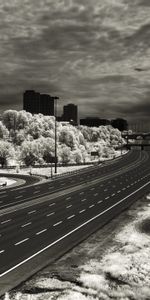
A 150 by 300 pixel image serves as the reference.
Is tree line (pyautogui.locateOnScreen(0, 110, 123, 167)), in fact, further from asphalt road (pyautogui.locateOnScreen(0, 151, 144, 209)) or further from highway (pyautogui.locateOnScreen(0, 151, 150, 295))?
highway (pyautogui.locateOnScreen(0, 151, 150, 295))

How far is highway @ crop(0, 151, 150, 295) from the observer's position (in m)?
28.5

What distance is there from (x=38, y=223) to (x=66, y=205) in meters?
11.2

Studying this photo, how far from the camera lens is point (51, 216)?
42719mm

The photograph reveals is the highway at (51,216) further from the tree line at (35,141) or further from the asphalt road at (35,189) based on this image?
the tree line at (35,141)

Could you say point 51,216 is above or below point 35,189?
below

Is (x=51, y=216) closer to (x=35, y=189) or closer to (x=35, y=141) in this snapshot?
(x=35, y=189)

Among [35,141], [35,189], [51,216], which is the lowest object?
[51,216]

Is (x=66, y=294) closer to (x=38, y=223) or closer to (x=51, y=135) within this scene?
(x=38, y=223)

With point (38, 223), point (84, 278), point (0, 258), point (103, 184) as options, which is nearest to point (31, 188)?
point (103, 184)

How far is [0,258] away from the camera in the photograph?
92.7ft

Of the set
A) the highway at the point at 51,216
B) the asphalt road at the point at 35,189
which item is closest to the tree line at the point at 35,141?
the asphalt road at the point at 35,189

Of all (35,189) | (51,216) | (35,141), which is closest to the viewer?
(51,216)

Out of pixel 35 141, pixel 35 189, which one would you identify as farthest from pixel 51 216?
pixel 35 141

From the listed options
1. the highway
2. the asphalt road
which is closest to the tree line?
the asphalt road
